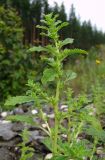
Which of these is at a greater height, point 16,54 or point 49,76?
point 49,76

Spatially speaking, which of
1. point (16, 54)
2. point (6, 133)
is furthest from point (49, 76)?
point (16, 54)

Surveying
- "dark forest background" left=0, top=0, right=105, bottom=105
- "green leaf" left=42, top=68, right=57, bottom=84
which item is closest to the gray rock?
"green leaf" left=42, top=68, right=57, bottom=84

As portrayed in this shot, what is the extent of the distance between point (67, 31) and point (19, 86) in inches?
88.0

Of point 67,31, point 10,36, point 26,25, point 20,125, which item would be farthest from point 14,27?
point 20,125

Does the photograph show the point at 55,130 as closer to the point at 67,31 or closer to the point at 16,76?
the point at 67,31

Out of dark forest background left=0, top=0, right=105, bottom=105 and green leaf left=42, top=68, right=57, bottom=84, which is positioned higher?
green leaf left=42, top=68, right=57, bottom=84

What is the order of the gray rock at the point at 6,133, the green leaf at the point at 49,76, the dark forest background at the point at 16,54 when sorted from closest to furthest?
the green leaf at the point at 49,76
the gray rock at the point at 6,133
the dark forest background at the point at 16,54

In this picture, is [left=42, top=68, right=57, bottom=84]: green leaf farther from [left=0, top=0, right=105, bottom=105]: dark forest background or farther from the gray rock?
[left=0, top=0, right=105, bottom=105]: dark forest background

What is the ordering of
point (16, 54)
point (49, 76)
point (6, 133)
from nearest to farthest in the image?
point (49, 76) < point (6, 133) < point (16, 54)

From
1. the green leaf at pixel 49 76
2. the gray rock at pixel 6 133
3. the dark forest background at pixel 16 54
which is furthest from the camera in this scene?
the dark forest background at pixel 16 54

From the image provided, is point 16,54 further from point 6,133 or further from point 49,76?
point 49,76

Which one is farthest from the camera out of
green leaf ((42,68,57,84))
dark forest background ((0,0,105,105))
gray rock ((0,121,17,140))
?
dark forest background ((0,0,105,105))

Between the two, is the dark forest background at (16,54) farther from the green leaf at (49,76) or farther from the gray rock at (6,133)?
the green leaf at (49,76)

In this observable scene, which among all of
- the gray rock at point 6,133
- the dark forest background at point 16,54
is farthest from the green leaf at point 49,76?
the dark forest background at point 16,54
